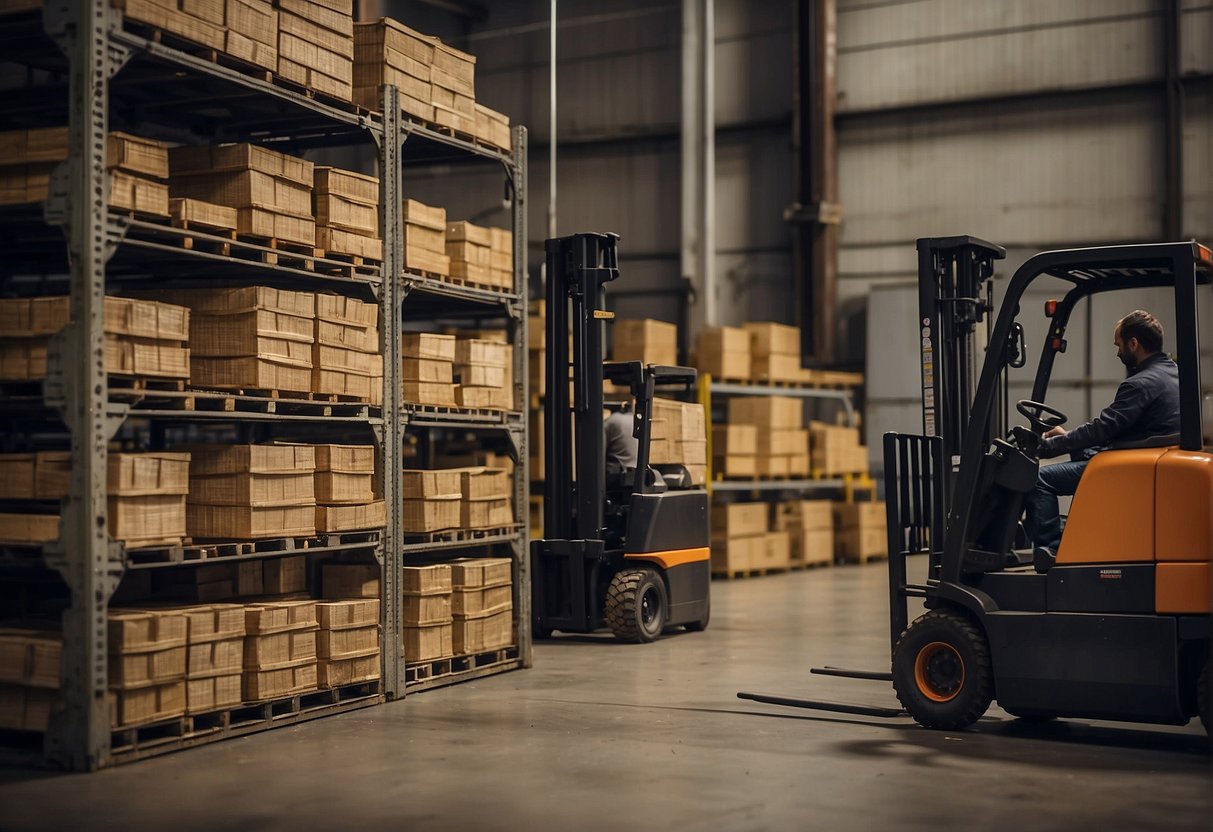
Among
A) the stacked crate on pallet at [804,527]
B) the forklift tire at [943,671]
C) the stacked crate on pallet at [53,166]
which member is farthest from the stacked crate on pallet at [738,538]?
the stacked crate on pallet at [53,166]

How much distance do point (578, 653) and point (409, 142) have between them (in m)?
3.96

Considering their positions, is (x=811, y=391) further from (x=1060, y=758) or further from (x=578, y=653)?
(x=1060, y=758)

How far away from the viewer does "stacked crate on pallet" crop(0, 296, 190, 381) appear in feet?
22.8

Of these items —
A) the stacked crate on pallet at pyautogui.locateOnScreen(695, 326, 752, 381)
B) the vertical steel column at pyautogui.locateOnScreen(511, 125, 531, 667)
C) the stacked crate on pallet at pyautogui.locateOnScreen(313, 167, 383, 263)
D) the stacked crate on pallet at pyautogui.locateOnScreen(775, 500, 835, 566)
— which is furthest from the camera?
the stacked crate on pallet at pyautogui.locateOnScreen(775, 500, 835, 566)

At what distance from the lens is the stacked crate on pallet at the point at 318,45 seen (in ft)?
26.6

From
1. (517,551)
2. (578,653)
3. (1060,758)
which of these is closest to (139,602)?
(517,551)

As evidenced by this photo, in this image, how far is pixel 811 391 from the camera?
19625mm

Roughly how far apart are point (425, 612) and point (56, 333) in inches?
127

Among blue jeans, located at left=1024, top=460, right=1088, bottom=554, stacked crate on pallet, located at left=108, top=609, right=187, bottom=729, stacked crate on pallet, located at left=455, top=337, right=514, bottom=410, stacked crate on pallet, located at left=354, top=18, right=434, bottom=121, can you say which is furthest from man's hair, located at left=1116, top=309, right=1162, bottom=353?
stacked crate on pallet, located at left=108, top=609, right=187, bottom=729

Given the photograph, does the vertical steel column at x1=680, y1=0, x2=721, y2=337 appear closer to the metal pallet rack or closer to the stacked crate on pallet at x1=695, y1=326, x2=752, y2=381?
the stacked crate on pallet at x1=695, y1=326, x2=752, y2=381

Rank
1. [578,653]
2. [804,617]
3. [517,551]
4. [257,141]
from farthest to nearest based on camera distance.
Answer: [804,617] < [578,653] < [517,551] < [257,141]

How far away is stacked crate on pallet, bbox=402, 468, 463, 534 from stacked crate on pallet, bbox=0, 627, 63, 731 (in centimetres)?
272

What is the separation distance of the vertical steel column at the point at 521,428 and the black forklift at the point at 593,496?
0.86 metres

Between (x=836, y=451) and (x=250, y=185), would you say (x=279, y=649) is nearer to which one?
(x=250, y=185)
